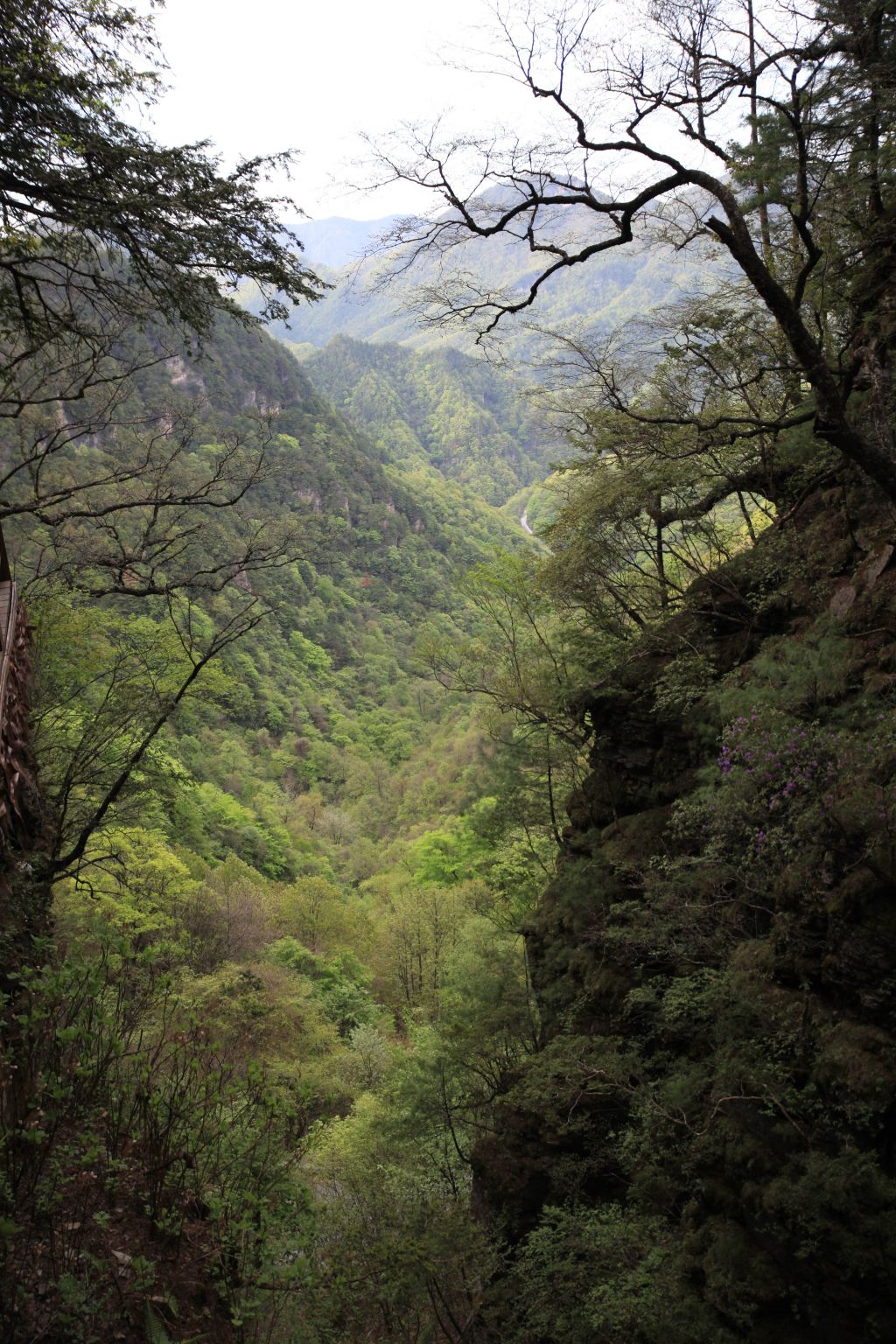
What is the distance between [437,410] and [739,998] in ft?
609

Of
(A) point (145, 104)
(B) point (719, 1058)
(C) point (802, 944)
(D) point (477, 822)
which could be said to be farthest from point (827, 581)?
(D) point (477, 822)

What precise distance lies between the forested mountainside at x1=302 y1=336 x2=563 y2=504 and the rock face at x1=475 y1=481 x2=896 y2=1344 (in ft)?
465

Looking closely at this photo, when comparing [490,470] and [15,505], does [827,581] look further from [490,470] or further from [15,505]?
[490,470]

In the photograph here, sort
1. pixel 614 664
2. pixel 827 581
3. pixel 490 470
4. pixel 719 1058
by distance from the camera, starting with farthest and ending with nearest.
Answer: pixel 490 470 → pixel 614 664 → pixel 827 581 → pixel 719 1058

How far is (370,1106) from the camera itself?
17.1 m

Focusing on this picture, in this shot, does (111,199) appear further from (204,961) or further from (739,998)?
(204,961)

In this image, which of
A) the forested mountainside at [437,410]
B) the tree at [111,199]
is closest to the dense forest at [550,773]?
the tree at [111,199]

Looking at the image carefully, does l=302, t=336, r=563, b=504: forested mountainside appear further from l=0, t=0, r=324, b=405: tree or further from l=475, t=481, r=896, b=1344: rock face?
l=0, t=0, r=324, b=405: tree

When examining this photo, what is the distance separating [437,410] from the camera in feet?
593

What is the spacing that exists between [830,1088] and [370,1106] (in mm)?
14450

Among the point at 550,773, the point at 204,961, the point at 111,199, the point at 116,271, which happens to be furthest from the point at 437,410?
the point at 111,199

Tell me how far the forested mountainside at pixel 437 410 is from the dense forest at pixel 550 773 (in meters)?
139

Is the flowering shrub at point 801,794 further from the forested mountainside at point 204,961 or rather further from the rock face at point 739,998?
the forested mountainside at point 204,961

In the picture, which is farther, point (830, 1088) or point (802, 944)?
point (802, 944)
